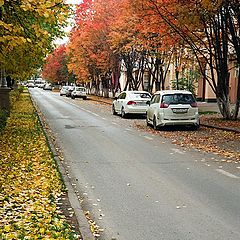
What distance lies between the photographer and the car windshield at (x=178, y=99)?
60.1ft

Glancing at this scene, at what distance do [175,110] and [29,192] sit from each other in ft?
39.1

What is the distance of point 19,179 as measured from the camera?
7.73 meters

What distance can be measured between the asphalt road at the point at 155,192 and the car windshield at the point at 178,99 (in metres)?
5.19

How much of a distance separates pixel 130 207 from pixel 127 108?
62.1ft

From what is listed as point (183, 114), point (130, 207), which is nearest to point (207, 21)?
point (183, 114)

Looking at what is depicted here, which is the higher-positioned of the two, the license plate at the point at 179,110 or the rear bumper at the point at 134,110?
the license plate at the point at 179,110

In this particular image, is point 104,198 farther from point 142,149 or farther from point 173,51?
point 173,51

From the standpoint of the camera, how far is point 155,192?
758 cm

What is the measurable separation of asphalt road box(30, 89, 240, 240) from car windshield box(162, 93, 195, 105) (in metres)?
5.19

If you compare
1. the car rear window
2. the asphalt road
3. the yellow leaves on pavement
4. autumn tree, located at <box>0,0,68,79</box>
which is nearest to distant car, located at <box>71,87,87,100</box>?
the car rear window

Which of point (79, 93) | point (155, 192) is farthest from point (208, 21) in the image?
point (79, 93)

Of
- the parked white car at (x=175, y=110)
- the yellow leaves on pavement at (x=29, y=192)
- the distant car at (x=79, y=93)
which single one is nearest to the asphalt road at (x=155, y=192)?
the yellow leaves on pavement at (x=29, y=192)

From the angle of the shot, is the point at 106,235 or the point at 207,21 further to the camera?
the point at 207,21

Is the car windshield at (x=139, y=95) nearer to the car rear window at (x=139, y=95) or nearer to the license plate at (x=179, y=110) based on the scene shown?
the car rear window at (x=139, y=95)
